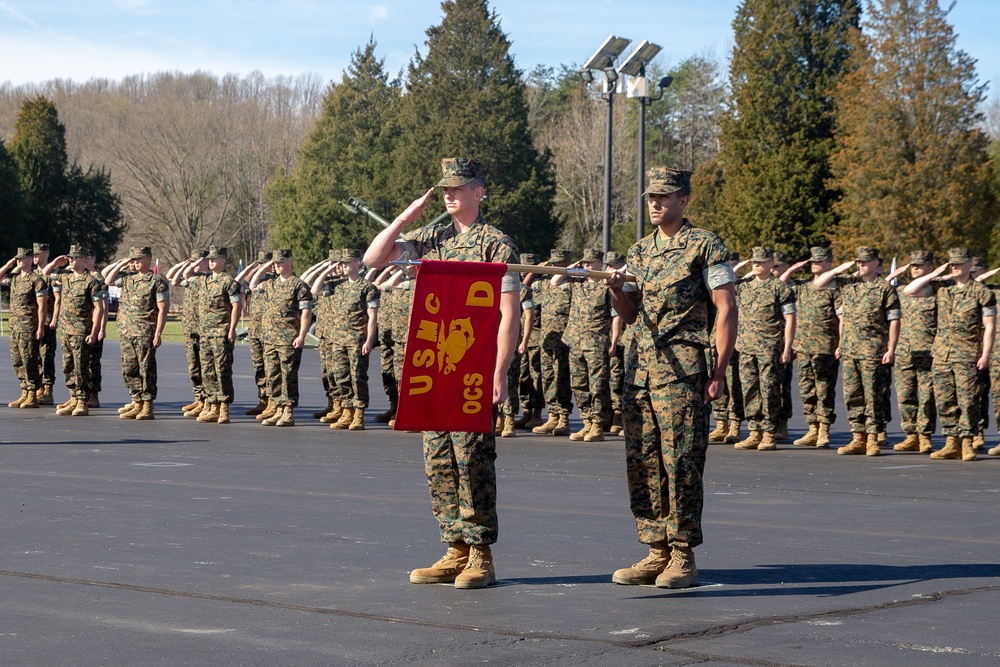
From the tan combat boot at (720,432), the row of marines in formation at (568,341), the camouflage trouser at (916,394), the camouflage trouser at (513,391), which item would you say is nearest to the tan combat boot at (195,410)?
the row of marines in formation at (568,341)

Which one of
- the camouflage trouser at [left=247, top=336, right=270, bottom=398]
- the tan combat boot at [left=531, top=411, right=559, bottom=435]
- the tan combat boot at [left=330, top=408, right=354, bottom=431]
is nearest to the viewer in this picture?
the tan combat boot at [left=531, top=411, right=559, bottom=435]

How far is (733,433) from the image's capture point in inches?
659

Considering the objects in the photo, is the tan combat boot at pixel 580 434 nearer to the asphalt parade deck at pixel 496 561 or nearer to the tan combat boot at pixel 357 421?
the asphalt parade deck at pixel 496 561

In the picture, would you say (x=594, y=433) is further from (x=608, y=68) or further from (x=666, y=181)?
(x=608, y=68)

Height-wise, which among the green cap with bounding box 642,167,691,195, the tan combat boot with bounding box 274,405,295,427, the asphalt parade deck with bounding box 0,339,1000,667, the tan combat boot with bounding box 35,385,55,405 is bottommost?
the asphalt parade deck with bounding box 0,339,1000,667

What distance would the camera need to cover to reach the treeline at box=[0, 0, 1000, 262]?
162 feet

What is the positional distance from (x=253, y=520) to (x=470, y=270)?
323 centimetres

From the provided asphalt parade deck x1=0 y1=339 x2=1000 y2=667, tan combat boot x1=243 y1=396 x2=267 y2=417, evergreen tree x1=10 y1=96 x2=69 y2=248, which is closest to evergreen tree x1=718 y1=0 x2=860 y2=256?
evergreen tree x1=10 y1=96 x2=69 y2=248

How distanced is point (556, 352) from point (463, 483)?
10.5 meters

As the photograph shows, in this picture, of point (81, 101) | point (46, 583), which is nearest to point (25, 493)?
point (46, 583)

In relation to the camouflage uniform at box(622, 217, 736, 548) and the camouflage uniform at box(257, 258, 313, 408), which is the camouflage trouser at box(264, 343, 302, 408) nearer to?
the camouflage uniform at box(257, 258, 313, 408)

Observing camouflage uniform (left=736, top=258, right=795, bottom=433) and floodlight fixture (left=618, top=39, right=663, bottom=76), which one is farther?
floodlight fixture (left=618, top=39, right=663, bottom=76)

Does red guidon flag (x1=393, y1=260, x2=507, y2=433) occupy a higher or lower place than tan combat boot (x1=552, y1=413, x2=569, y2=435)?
higher

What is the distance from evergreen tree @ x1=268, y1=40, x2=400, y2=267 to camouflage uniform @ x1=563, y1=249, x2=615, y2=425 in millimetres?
52635
